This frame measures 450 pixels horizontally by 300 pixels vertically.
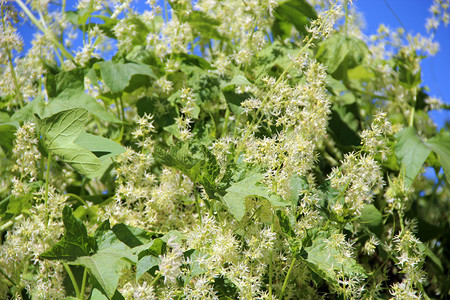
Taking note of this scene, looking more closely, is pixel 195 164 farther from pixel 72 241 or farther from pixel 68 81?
pixel 68 81

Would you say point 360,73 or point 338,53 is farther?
point 360,73

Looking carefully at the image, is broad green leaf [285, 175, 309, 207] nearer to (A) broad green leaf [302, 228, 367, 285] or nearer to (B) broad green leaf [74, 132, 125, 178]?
(A) broad green leaf [302, 228, 367, 285]

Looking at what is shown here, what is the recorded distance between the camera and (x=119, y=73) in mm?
783

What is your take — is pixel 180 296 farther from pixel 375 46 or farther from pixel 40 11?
pixel 375 46

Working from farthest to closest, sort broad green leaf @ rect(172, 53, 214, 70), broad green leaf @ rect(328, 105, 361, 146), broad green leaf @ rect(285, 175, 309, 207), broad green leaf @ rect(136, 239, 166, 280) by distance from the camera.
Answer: broad green leaf @ rect(328, 105, 361, 146) < broad green leaf @ rect(172, 53, 214, 70) < broad green leaf @ rect(285, 175, 309, 207) < broad green leaf @ rect(136, 239, 166, 280)

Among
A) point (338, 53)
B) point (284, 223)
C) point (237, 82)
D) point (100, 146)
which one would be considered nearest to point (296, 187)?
point (284, 223)

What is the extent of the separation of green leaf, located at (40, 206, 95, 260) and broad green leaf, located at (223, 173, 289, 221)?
206mm

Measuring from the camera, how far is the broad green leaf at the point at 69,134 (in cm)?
66

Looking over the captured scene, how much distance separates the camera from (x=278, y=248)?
62 cm

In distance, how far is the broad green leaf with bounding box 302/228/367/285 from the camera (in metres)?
0.58

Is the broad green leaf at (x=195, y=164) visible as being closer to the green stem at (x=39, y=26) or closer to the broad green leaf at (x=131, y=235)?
the broad green leaf at (x=131, y=235)

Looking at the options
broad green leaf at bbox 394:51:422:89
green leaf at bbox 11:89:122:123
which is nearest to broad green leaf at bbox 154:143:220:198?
green leaf at bbox 11:89:122:123

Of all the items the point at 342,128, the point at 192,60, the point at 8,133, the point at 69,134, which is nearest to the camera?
the point at 69,134

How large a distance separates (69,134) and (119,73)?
0.17 m
